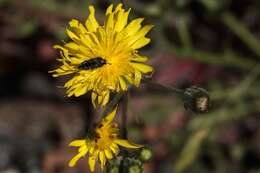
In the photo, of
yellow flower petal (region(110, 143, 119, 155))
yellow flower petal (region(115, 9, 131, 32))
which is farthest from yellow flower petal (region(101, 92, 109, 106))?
yellow flower petal (region(115, 9, 131, 32))

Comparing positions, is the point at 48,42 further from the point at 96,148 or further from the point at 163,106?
the point at 96,148

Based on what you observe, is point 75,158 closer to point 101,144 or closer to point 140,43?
point 101,144

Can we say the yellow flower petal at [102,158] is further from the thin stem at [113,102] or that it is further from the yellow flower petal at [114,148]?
the thin stem at [113,102]

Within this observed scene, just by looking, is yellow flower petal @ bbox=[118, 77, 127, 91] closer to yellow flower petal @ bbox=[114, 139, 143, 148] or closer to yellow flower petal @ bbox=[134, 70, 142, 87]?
yellow flower petal @ bbox=[134, 70, 142, 87]

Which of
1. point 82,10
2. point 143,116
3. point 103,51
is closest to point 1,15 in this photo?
point 82,10

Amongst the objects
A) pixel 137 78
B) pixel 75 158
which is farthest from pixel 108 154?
pixel 137 78
